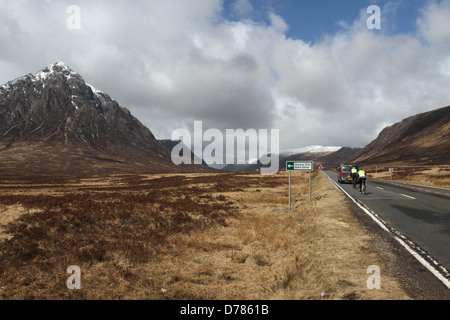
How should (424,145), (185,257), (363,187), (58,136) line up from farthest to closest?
1. (58,136)
2. (424,145)
3. (363,187)
4. (185,257)

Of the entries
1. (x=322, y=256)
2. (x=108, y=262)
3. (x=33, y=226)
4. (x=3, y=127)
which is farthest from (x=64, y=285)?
(x=3, y=127)

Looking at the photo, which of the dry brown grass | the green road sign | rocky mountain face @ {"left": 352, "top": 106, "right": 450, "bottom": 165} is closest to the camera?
the dry brown grass

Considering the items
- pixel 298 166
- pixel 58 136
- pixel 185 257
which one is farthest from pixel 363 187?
pixel 58 136

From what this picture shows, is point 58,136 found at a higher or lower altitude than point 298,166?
higher

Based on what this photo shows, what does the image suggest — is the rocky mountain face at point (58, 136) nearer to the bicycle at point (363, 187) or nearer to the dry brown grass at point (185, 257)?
the bicycle at point (363, 187)

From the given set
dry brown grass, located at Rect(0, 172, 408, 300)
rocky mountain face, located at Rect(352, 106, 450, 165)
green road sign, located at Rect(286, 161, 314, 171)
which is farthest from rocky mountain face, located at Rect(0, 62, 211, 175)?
rocky mountain face, located at Rect(352, 106, 450, 165)

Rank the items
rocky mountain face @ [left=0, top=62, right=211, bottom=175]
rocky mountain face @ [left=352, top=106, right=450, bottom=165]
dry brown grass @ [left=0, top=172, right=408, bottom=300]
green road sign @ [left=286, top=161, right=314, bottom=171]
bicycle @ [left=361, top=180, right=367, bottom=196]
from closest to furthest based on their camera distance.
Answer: dry brown grass @ [left=0, top=172, right=408, bottom=300]
green road sign @ [left=286, top=161, right=314, bottom=171]
bicycle @ [left=361, top=180, right=367, bottom=196]
rocky mountain face @ [left=0, top=62, right=211, bottom=175]
rocky mountain face @ [left=352, top=106, right=450, bottom=165]

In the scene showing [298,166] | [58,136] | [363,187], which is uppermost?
[58,136]

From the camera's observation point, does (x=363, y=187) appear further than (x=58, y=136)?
No

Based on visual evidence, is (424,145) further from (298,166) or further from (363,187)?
(298,166)

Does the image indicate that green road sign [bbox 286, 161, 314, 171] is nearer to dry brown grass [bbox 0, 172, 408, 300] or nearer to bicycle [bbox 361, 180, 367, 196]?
dry brown grass [bbox 0, 172, 408, 300]

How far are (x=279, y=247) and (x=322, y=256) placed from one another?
2003 millimetres

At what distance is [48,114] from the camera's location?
18275 centimetres

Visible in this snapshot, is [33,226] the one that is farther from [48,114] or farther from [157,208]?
[48,114]
